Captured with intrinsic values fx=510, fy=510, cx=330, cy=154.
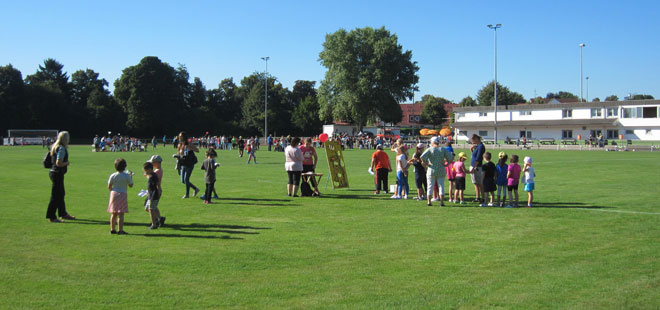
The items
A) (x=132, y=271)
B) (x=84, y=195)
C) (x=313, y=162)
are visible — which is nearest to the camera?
(x=132, y=271)

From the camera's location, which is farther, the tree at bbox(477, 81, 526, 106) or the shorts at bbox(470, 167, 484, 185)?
the tree at bbox(477, 81, 526, 106)

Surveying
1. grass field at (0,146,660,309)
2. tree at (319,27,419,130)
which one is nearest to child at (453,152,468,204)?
grass field at (0,146,660,309)

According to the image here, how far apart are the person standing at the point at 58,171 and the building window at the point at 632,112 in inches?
2865

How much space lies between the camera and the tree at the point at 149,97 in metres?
80.0

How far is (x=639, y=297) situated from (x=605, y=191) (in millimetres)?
11266

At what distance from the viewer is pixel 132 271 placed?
6844mm

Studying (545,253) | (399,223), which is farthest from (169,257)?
(545,253)

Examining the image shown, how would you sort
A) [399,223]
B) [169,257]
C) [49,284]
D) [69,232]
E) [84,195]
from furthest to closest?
[84,195], [399,223], [69,232], [169,257], [49,284]

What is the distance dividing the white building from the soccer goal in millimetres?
60368

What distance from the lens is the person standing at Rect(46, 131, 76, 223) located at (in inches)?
401

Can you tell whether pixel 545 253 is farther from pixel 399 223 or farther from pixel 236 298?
pixel 236 298

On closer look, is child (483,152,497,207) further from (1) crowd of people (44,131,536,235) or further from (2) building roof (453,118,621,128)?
(2) building roof (453,118,621,128)

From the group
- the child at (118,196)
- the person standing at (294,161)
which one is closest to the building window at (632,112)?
the person standing at (294,161)

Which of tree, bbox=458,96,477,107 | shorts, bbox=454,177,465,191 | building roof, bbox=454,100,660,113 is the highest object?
tree, bbox=458,96,477,107
